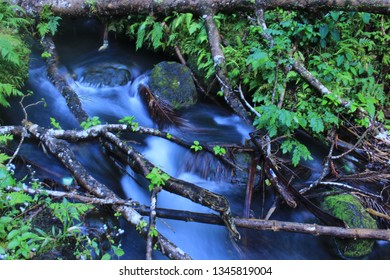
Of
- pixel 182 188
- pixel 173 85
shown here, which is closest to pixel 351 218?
pixel 182 188

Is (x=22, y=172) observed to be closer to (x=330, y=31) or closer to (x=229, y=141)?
(x=229, y=141)

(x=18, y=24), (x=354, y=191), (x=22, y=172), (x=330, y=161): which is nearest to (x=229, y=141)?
(x=330, y=161)

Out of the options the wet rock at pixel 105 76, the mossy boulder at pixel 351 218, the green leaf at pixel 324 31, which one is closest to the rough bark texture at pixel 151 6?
the green leaf at pixel 324 31

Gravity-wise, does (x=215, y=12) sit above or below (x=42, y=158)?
above

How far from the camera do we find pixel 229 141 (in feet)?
17.6

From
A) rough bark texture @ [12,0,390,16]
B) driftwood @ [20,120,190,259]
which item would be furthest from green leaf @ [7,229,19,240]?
rough bark texture @ [12,0,390,16]

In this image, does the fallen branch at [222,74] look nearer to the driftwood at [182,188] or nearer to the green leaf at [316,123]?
the green leaf at [316,123]

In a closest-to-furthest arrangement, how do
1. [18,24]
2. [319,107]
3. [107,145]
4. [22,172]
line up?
1. [22,172]
2. [107,145]
3. [319,107]
4. [18,24]

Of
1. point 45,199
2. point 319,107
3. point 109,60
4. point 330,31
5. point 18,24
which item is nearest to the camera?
point 45,199

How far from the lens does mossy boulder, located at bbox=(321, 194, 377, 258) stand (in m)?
4.27

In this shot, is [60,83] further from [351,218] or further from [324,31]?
[351,218]

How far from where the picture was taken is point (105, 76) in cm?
642

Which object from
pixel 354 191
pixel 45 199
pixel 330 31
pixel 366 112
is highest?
pixel 330 31

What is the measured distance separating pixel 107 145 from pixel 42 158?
84cm
